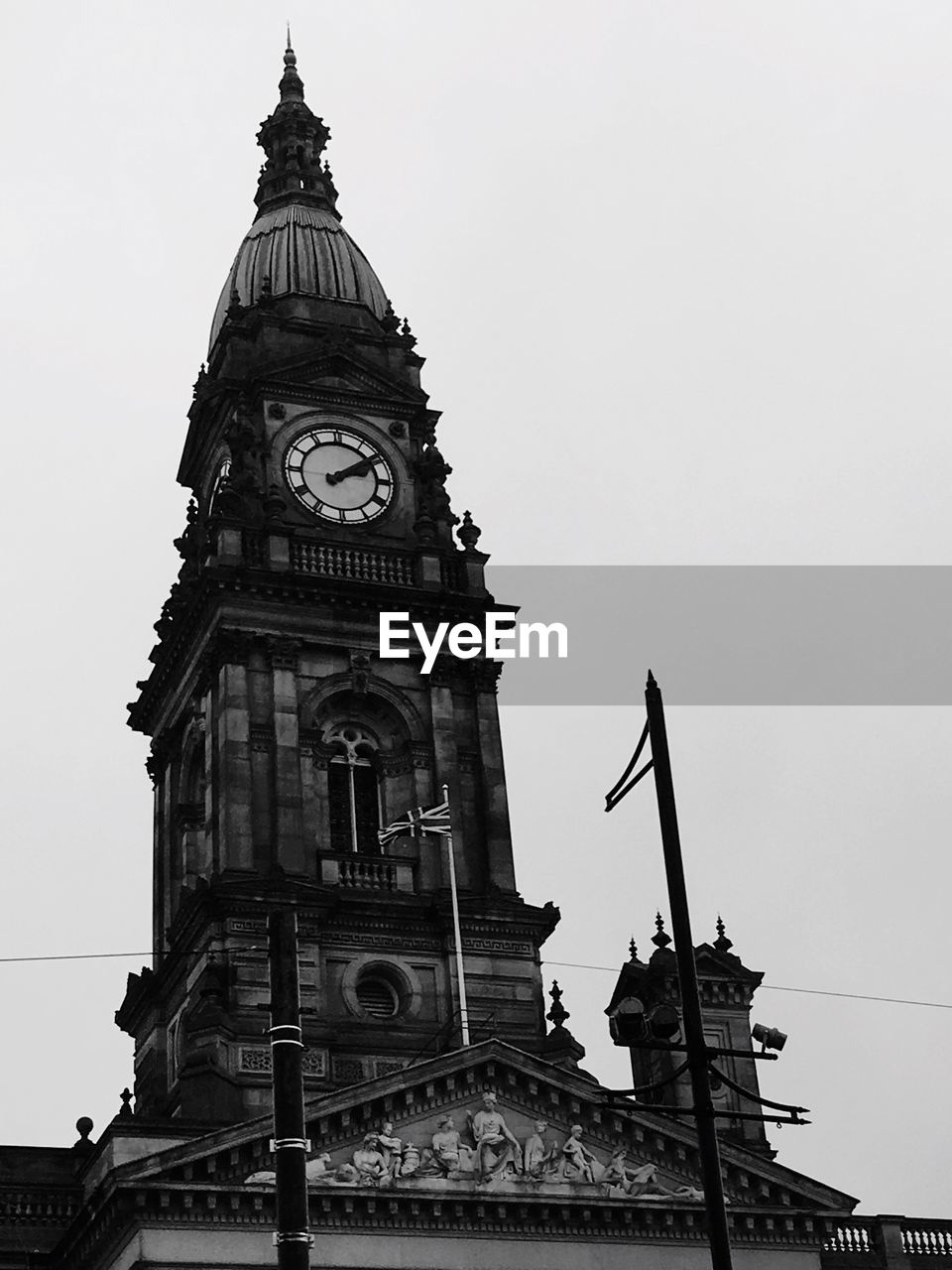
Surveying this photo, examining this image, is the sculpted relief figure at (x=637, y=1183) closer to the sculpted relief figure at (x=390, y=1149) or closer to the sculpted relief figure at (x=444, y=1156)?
the sculpted relief figure at (x=444, y=1156)

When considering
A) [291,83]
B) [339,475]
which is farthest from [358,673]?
[291,83]

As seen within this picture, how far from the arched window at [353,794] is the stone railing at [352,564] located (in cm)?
467

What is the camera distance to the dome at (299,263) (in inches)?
2662

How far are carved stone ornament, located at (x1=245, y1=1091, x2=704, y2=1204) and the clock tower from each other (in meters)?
3.98

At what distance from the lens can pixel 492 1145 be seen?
48.3 m

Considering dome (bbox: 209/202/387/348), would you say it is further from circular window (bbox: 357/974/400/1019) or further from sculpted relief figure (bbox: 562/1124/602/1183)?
sculpted relief figure (bbox: 562/1124/602/1183)

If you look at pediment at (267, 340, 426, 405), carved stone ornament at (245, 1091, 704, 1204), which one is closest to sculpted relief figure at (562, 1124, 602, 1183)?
carved stone ornament at (245, 1091, 704, 1204)

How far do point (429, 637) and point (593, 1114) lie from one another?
17.2 m

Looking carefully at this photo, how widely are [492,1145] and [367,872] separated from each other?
10.8 m

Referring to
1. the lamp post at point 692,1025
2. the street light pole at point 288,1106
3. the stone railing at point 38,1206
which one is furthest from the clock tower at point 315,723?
the street light pole at point 288,1106

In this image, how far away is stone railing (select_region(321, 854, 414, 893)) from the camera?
186 ft

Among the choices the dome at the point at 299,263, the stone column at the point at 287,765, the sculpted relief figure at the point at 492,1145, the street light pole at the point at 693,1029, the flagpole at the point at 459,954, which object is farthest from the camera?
the dome at the point at 299,263

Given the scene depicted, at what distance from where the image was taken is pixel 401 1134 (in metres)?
47.7

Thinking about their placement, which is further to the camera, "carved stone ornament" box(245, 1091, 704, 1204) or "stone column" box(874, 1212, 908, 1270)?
"stone column" box(874, 1212, 908, 1270)
